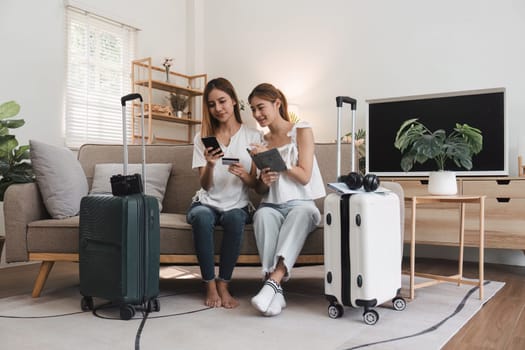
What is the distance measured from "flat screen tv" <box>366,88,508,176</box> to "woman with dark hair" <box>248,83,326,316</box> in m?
1.61

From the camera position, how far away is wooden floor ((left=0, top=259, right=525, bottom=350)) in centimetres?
168

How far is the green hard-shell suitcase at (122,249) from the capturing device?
190cm

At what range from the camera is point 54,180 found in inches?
94.0

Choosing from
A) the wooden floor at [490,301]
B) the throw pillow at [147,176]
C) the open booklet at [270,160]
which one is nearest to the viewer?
the wooden floor at [490,301]

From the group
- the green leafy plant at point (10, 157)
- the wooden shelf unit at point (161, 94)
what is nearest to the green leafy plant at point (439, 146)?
the green leafy plant at point (10, 157)

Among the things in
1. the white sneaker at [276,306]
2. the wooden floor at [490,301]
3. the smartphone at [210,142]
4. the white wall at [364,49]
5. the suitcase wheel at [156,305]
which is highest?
the white wall at [364,49]

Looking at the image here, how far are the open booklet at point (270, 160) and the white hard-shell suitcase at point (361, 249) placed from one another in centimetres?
28

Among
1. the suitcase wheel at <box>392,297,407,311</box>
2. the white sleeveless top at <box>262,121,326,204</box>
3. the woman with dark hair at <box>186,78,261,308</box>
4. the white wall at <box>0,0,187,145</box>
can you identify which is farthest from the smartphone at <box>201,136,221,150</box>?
the white wall at <box>0,0,187,145</box>

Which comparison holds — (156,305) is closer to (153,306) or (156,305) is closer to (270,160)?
(153,306)

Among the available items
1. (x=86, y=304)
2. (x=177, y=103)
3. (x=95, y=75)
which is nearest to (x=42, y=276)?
(x=86, y=304)

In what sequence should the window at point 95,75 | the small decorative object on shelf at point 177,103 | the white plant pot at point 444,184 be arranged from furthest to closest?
Result: the small decorative object on shelf at point 177,103 → the window at point 95,75 → the white plant pot at point 444,184

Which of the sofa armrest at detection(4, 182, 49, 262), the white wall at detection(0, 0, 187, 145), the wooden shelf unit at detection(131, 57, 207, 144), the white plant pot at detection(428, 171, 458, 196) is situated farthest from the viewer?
the wooden shelf unit at detection(131, 57, 207, 144)

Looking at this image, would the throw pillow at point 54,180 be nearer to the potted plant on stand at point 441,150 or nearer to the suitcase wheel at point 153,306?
the suitcase wheel at point 153,306

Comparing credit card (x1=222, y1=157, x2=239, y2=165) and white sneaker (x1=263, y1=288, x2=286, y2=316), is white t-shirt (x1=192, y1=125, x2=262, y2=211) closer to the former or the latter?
credit card (x1=222, y1=157, x2=239, y2=165)
